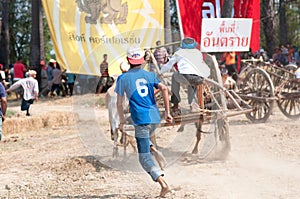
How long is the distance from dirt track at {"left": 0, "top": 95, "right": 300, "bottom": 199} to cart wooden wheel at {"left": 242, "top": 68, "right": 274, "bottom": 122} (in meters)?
0.97

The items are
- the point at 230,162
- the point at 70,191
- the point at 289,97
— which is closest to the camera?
the point at 70,191

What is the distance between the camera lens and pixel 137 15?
719 inches

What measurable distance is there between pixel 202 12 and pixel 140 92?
450 inches

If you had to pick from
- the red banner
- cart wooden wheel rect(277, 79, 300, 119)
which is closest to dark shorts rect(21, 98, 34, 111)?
the red banner

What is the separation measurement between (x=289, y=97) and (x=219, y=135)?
458 centimetres

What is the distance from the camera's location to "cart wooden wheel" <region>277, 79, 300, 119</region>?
46.8 ft

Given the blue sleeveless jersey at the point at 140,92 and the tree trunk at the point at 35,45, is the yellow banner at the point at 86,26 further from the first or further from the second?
the blue sleeveless jersey at the point at 140,92

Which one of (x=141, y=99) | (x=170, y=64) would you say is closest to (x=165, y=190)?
(x=141, y=99)

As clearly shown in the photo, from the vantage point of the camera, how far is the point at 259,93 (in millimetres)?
14055

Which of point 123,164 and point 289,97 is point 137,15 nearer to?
point 289,97

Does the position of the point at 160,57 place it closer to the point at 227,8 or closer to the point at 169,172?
the point at 169,172

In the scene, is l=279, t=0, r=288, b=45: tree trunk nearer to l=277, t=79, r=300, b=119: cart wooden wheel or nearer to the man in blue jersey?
l=277, t=79, r=300, b=119: cart wooden wheel

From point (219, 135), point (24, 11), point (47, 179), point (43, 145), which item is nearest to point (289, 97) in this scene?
point (219, 135)

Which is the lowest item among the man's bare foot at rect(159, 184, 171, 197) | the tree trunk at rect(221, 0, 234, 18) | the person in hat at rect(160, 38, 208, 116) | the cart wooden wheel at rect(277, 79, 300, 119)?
the cart wooden wheel at rect(277, 79, 300, 119)
